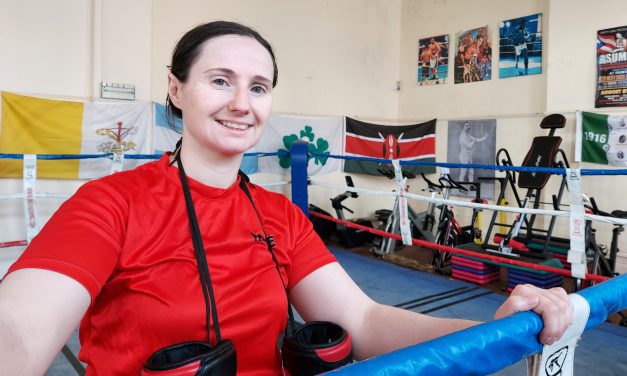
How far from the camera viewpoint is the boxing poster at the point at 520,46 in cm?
546

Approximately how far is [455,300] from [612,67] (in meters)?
3.19

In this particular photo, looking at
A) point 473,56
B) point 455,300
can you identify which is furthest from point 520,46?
point 455,300

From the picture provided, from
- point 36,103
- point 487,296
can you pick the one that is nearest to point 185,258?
point 487,296

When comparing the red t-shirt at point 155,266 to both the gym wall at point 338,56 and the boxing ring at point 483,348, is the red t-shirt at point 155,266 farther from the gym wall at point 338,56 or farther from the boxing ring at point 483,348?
the gym wall at point 338,56

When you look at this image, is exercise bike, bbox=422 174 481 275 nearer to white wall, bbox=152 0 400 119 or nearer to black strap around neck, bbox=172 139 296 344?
white wall, bbox=152 0 400 119

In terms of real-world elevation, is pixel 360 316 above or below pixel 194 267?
below

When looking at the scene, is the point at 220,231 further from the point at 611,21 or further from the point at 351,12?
the point at 351,12

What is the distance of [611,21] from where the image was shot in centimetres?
471

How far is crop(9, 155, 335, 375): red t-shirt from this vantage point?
731 mm

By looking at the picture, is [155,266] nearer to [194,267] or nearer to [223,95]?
[194,267]

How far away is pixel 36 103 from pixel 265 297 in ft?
12.9

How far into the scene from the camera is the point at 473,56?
609cm

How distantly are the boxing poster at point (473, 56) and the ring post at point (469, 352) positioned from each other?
579 centimetres

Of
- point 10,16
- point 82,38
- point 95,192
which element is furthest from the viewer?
point 82,38
